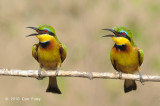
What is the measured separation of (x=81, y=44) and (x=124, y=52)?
6.64 feet

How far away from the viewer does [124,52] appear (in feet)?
12.7

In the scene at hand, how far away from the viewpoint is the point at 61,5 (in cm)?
669

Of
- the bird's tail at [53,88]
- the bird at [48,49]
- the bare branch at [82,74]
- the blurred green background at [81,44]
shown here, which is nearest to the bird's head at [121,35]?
the bare branch at [82,74]

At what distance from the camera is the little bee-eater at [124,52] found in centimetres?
378

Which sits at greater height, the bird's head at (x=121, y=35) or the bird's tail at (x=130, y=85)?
the bird's head at (x=121, y=35)

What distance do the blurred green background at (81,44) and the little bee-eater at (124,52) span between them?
1.62 metres

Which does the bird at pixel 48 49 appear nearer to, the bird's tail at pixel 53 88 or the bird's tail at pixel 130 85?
the bird's tail at pixel 53 88

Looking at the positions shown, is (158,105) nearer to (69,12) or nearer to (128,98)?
(128,98)

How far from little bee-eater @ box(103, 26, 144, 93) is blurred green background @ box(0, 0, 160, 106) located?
162cm

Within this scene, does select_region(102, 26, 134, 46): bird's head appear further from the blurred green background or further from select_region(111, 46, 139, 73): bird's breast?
the blurred green background

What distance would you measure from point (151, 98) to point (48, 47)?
274 cm

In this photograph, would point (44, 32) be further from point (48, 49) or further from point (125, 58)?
point (125, 58)

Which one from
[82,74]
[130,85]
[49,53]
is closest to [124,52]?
[130,85]

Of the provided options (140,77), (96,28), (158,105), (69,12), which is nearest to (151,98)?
(158,105)
